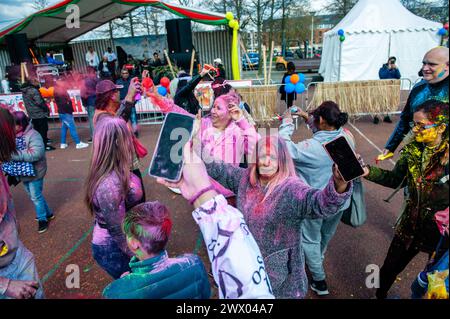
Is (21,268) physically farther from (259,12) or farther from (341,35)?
Result: (259,12)

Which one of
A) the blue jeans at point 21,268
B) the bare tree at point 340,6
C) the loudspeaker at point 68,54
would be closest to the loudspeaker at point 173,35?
the loudspeaker at point 68,54

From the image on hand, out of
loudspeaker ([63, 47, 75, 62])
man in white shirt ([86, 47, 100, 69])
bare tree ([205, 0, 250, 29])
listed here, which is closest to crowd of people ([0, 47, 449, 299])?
man in white shirt ([86, 47, 100, 69])

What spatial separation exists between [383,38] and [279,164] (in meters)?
14.6

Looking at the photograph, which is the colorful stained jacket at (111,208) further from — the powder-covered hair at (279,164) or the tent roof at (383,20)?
the tent roof at (383,20)

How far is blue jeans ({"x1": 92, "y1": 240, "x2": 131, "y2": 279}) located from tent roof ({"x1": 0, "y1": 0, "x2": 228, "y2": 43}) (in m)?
10.2

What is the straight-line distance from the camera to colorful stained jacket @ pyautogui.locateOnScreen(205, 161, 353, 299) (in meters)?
1.75

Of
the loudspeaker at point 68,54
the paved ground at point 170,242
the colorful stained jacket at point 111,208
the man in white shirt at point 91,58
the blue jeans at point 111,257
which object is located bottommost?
the paved ground at point 170,242

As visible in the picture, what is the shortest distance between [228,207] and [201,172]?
15 cm

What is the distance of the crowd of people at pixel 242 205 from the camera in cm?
94

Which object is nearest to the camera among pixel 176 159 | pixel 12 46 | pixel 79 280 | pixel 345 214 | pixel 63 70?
pixel 176 159

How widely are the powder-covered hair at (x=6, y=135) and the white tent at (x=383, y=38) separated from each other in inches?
534

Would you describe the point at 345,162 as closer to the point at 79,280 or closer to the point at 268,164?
the point at 268,164

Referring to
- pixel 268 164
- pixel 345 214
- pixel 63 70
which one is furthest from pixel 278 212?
pixel 63 70
